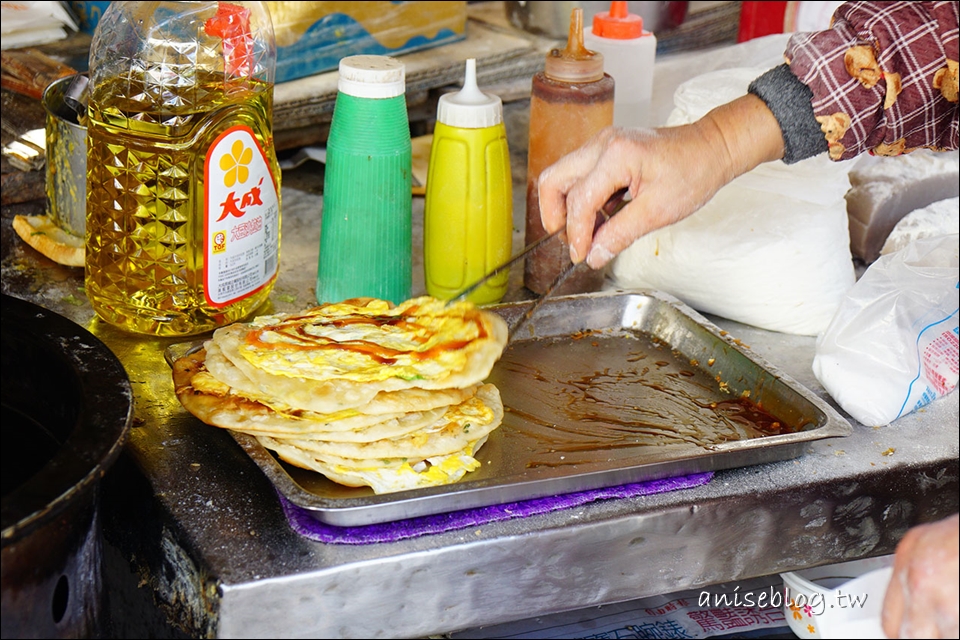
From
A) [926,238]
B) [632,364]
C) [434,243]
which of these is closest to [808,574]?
[632,364]

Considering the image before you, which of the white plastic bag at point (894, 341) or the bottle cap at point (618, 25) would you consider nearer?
the white plastic bag at point (894, 341)

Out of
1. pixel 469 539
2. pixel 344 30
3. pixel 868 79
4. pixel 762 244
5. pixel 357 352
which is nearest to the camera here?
pixel 469 539

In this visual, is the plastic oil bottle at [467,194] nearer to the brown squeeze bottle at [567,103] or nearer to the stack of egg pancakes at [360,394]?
the brown squeeze bottle at [567,103]

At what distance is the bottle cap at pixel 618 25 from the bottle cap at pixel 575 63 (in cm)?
32

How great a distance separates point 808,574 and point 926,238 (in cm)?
64

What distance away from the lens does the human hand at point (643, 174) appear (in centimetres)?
146

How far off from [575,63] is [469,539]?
882 mm

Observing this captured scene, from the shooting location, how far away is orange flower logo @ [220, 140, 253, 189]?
5.08 feet

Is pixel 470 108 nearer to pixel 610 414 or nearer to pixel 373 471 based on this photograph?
pixel 610 414

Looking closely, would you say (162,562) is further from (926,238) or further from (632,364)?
(926,238)

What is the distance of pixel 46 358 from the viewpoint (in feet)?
4.21

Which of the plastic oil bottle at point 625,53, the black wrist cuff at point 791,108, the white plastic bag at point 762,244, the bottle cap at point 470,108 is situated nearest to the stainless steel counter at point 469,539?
the white plastic bag at point 762,244

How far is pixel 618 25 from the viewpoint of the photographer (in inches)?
81.3

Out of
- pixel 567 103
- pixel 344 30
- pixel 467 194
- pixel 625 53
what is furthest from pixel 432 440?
pixel 344 30
